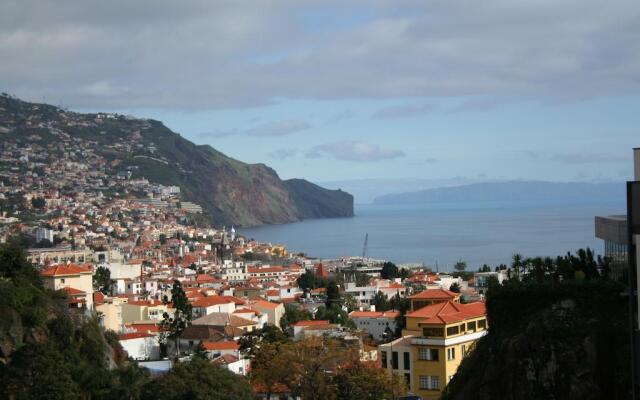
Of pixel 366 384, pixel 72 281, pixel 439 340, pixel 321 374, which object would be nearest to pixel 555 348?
pixel 366 384

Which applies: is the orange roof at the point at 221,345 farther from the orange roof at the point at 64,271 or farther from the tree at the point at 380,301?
the tree at the point at 380,301

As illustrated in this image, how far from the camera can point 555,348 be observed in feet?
52.5

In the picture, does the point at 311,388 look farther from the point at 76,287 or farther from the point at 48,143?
the point at 48,143

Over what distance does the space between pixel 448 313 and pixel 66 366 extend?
394 inches

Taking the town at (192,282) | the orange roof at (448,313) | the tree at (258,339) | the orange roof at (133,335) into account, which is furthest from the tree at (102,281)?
the orange roof at (448,313)

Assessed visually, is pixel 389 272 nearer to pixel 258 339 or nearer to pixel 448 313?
pixel 258 339

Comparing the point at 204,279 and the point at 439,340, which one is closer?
the point at 439,340

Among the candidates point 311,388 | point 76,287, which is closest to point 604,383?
point 311,388

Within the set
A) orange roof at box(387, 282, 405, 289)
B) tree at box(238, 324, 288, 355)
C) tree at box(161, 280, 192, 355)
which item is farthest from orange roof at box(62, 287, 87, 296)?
orange roof at box(387, 282, 405, 289)

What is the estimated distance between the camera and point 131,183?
492 ft

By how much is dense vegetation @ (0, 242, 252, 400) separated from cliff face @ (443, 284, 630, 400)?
5240mm

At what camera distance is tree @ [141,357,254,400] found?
766 inches

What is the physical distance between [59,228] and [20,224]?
3725 millimetres

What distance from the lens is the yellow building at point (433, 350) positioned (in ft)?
78.8
